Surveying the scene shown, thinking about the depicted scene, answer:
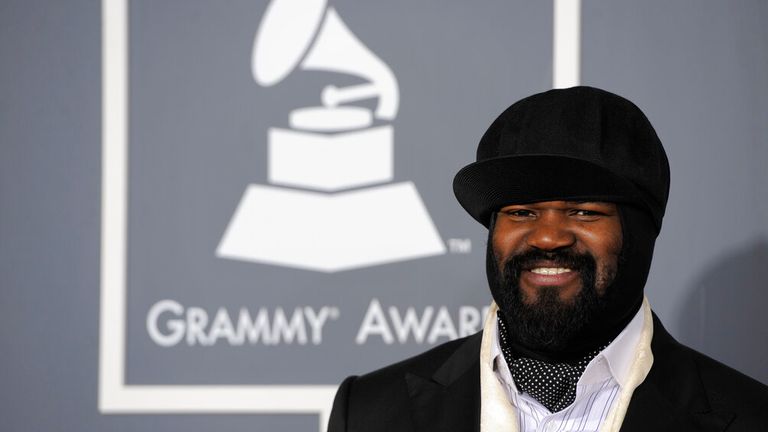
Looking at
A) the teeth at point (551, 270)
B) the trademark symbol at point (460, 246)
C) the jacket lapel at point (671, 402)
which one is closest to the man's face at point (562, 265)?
the teeth at point (551, 270)

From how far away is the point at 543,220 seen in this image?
109cm

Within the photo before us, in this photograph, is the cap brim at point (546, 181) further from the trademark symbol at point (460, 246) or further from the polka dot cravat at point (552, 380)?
the trademark symbol at point (460, 246)

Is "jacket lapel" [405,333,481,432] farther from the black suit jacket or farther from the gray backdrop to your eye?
the gray backdrop

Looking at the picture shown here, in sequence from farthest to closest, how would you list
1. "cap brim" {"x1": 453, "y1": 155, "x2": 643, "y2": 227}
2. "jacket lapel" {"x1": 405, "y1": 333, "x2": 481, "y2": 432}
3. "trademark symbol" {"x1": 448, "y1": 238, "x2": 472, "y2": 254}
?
"trademark symbol" {"x1": 448, "y1": 238, "x2": 472, "y2": 254} < "jacket lapel" {"x1": 405, "y1": 333, "x2": 481, "y2": 432} < "cap brim" {"x1": 453, "y1": 155, "x2": 643, "y2": 227}

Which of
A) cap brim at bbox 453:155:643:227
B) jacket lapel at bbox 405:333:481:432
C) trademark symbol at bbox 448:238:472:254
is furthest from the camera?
trademark symbol at bbox 448:238:472:254

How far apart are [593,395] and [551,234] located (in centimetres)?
20

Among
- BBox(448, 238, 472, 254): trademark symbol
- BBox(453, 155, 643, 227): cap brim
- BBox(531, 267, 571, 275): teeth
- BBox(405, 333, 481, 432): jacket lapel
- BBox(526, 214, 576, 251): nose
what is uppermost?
BBox(453, 155, 643, 227): cap brim

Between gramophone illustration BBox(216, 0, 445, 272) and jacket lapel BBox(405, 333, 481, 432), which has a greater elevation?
gramophone illustration BBox(216, 0, 445, 272)

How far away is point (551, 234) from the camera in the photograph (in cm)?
107

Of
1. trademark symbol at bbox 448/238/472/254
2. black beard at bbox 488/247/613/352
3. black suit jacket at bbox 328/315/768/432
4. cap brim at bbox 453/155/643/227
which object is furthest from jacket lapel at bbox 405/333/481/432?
trademark symbol at bbox 448/238/472/254

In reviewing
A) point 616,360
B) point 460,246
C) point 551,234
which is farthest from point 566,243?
point 460,246

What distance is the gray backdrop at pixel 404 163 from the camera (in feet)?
6.01

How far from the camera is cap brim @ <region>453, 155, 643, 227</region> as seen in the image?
1.04 m

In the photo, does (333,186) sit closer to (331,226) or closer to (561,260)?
(331,226)
